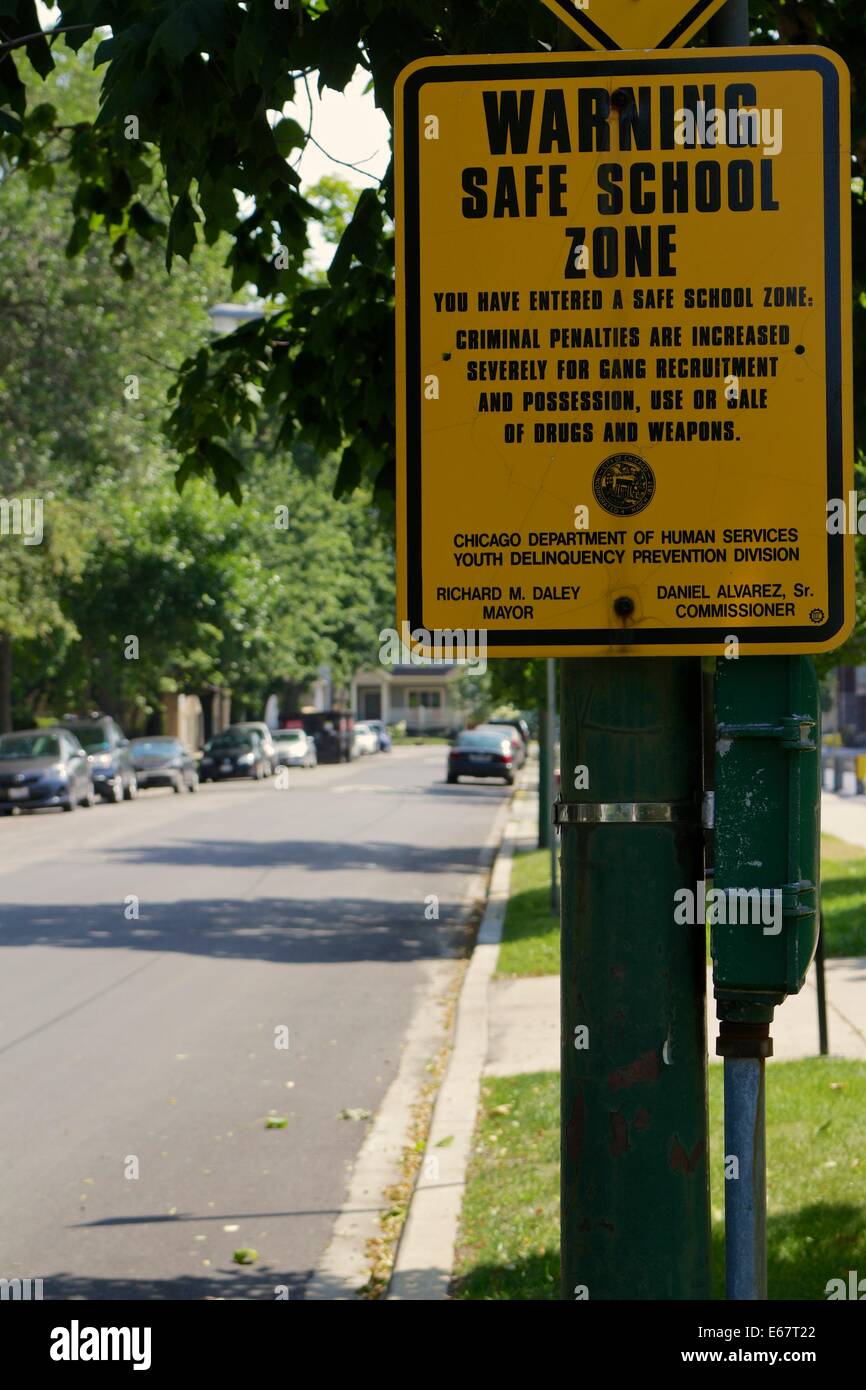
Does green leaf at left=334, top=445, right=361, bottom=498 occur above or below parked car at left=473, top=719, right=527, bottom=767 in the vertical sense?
above

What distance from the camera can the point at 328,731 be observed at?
63.6 metres

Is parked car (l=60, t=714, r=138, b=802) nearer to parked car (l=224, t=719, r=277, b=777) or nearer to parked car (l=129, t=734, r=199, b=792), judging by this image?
parked car (l=129, t=734, r=199, b=792)

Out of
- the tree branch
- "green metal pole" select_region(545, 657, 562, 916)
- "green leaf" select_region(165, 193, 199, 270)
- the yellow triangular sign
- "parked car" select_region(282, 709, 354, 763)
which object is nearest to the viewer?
the yellow triangular sign

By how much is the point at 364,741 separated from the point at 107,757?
3826 cm

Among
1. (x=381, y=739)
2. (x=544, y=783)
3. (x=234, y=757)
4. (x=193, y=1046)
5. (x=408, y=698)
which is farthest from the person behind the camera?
(x=408, y=698)

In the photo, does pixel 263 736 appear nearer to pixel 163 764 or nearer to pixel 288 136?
pixel 163 764

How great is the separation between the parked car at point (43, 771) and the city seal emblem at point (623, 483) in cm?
2955

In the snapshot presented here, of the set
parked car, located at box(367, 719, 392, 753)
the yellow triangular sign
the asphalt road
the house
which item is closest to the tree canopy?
the yellow triangular sign

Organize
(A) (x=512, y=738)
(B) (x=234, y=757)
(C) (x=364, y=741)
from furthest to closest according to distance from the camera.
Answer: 1. (C) (x=364, y=741)
2. (B) (x=234, y=757)
3. (A) (x=512, y=738)

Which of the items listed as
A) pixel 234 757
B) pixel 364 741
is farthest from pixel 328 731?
pixel 234 757

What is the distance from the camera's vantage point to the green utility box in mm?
2324

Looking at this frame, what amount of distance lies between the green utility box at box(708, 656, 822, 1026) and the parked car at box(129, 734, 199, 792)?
126ft

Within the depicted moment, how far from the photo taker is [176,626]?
43.9 meters
